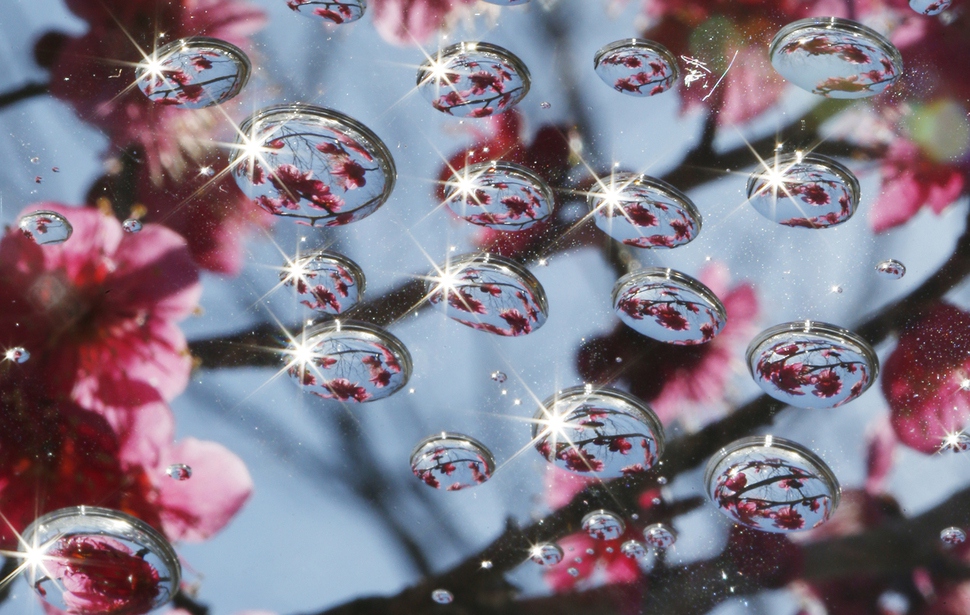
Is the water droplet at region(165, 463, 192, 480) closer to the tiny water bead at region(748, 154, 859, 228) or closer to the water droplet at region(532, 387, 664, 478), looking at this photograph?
the water droplet at region(532, 387, 664, 478)

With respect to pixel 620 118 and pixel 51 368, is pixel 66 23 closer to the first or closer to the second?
pixel 51 368

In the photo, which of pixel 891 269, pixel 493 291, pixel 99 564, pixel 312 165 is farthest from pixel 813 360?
pixel 99 564

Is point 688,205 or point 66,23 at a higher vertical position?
point 66,23

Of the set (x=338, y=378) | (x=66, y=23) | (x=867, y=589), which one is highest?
(x=66, y=23)

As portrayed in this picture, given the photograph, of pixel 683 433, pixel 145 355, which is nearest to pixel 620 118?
pixel 683 433

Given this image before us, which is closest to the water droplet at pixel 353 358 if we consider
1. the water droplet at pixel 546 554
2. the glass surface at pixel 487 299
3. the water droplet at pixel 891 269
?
the glass surface at pixel 487 299
